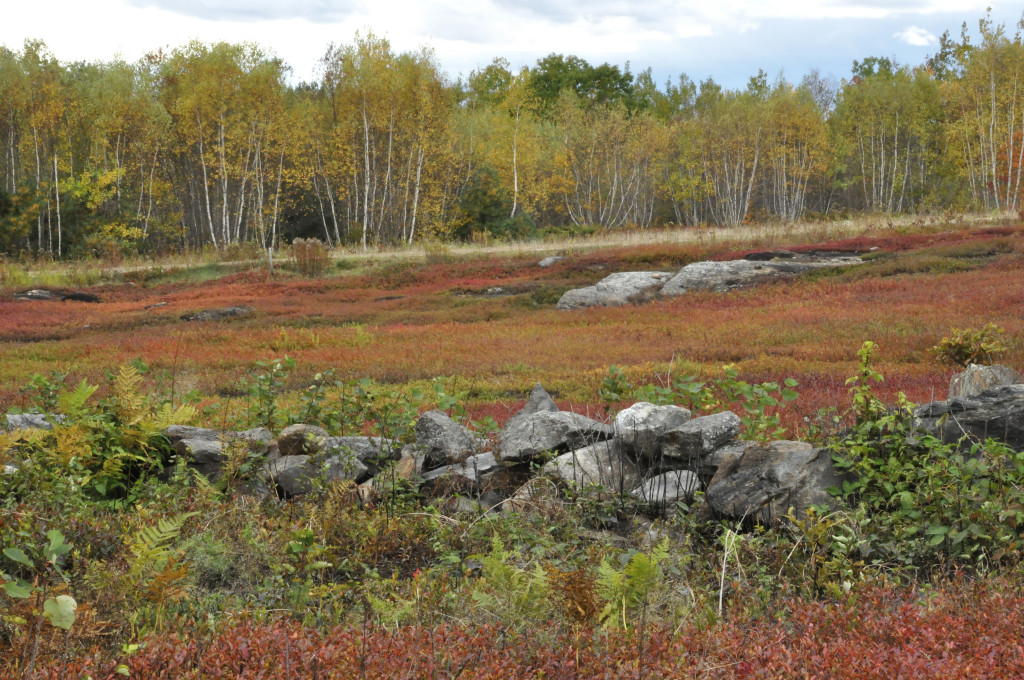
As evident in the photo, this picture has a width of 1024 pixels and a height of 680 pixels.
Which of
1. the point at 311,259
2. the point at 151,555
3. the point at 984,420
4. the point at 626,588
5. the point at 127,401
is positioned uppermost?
the point at 311,259

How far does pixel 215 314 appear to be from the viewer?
75.2 feet

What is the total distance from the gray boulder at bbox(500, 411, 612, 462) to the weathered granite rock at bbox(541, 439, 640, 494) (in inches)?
4.7

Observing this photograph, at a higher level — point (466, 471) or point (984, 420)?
point (984, 420)

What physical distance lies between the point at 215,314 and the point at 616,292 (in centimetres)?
1156

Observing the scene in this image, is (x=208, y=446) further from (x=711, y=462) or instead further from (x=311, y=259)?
(x=311, y=259)

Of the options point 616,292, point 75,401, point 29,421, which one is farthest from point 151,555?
point 616,292

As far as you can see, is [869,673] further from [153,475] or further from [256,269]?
[256,269]

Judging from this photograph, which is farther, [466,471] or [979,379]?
[979,379]

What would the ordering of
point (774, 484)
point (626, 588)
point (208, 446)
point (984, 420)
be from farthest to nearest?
point (208, 446) < point (984, 420) < point (774, 484) < point (626, 588)

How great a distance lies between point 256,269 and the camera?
3406 cm

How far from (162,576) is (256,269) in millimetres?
32163

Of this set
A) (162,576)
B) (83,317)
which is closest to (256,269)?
(83,317)

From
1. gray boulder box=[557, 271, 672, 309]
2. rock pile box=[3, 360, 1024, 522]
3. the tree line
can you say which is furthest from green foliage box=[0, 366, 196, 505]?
the tree line

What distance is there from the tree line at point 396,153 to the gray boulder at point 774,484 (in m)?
37.7
